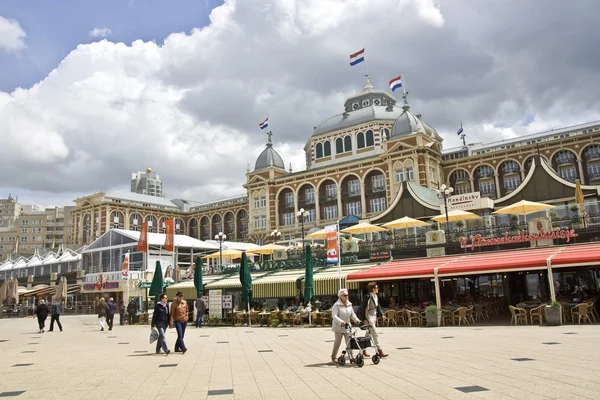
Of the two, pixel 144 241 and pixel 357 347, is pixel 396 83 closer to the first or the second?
pixel 144 241

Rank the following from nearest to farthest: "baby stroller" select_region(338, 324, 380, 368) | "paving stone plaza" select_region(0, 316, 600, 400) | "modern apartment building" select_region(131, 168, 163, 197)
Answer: "paving stone plaza" select_region(0, 316, 600, 400) < "baby stroller" select_region(338, 324, 380, 368) < "modern apartment building" select_region(131, 168, 163, 197)

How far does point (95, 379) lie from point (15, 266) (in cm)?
6643

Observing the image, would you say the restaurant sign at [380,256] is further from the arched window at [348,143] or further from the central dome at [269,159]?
the central dome at [269,159]

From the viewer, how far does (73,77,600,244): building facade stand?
52469 millimetres

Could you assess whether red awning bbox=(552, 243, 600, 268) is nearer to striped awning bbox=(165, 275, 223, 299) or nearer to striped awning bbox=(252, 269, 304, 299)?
striped awning bbox=(252, 269, 304, 299)

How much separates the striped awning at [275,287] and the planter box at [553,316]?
40.0 feet

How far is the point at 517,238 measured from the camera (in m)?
23.0

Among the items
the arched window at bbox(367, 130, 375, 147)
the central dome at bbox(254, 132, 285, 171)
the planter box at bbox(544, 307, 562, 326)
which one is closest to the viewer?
the planter box at bbox(544, 307, 562, 326)

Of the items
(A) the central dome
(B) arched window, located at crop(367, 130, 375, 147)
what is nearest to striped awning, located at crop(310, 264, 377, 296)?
(B) arched window, located at crop(367, 130, 375, 147)

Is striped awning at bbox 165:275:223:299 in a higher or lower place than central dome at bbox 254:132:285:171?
→ lower

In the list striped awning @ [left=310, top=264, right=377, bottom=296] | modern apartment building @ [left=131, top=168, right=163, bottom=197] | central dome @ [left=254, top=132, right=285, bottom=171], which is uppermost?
modern apartment building @ [left=131, top=168, right=163, bottom=197]

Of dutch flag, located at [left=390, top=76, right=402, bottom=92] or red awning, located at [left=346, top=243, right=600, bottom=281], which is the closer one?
red awning, located at [left=346, top=243, right=600, bottom=281]

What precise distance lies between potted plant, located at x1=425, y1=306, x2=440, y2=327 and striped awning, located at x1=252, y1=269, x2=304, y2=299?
26.0ft

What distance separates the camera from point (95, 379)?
9.50 meters
